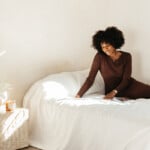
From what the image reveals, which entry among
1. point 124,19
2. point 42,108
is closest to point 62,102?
point 42,108

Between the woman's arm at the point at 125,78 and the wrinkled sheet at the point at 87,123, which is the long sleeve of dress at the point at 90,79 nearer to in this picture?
the wrinkled sheet at the point at 87,123

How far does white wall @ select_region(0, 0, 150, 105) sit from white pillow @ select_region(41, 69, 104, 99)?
0.25 m

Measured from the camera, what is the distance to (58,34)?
3.81 metres

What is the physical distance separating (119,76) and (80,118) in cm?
82

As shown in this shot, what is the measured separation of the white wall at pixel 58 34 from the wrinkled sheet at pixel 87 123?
334 millimetres

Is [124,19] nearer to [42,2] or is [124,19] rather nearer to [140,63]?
[140,63]

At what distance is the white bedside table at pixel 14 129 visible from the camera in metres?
3.03

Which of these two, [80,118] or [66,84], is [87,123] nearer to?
[80,118]

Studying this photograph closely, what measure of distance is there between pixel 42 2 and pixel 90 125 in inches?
58.2

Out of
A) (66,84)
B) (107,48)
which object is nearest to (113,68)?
(107,48)

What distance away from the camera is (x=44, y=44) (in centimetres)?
368

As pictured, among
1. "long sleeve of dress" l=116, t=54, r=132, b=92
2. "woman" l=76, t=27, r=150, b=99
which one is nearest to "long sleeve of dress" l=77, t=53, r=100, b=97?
"woman" l=76, t=27, r=150, b=99

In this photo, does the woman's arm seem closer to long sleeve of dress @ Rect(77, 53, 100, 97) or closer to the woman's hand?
the woman's hand

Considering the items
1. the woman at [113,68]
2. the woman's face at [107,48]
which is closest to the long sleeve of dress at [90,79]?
the woman at [113,68]
